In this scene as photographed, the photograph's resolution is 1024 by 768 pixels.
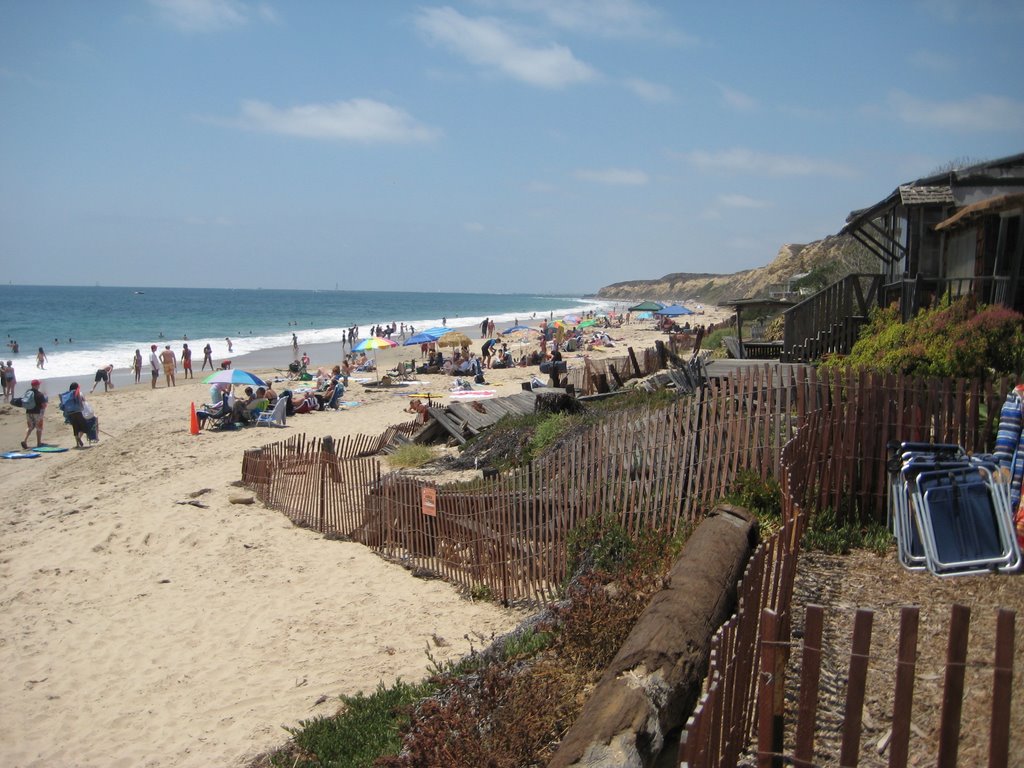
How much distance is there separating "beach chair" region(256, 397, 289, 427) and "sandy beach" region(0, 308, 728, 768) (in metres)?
5.98

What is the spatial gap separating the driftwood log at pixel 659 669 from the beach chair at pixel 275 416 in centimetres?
1639

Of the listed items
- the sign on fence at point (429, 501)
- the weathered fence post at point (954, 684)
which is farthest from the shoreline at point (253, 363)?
the weathered fence post at point (954, 684)

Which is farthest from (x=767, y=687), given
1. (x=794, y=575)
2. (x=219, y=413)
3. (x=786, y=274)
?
(x=786, y=274)

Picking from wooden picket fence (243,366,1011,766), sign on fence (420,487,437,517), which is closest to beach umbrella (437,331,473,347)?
sign on fence (420,487,437,517)

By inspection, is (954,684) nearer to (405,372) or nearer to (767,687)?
(767,687)

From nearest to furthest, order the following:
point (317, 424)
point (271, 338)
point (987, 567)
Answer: point (987, 567), point (317, 424), point (271, 338)

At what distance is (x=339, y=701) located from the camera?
6004 millimetres

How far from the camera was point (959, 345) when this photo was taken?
9.20 metres

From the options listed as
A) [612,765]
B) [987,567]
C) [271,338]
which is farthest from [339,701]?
[271,338]

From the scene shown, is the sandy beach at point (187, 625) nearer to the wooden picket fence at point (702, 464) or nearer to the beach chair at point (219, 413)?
the wooden picket fence at point (702, 464)

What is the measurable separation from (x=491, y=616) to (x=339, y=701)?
5.75 ft

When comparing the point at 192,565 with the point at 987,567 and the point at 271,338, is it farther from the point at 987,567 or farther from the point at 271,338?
the point at 271,338

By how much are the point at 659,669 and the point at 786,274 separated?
74.1 metres

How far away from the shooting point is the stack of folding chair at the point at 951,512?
5340mm
